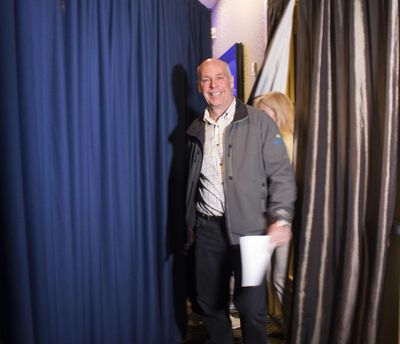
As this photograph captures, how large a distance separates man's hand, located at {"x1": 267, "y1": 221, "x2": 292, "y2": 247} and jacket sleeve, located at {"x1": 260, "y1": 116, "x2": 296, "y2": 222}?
0.10 feet

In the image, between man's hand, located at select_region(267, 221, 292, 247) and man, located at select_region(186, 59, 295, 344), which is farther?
man, located at select_region(186, 59, 295, 344)

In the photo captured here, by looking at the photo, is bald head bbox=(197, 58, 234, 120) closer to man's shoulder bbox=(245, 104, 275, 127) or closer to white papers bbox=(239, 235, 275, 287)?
man's shoulder bbox=(245, 104, 275, 127)

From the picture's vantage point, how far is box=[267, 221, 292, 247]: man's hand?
129cm

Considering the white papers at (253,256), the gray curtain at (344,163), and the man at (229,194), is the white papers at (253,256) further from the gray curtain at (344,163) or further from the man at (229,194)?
the gray curtain at (344,163)

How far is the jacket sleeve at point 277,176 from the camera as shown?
4.49 ft

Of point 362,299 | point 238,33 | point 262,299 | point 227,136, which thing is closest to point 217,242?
point 262,299

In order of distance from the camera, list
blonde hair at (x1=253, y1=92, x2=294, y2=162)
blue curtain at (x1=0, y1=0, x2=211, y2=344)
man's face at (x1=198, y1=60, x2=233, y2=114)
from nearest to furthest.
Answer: blue curtain at (x1=0, y1=0, x2=211, y2=344), man's face at (x1=198, y1=60, x2=233, y2=114), blonde hair at (x1=253, y1=92, x2=294, y2=162)

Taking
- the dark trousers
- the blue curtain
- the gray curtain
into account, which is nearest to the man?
the dark trousers

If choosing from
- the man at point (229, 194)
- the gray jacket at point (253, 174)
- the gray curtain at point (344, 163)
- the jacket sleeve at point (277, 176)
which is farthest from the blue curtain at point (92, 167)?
the gray curtain at point (344, 163)

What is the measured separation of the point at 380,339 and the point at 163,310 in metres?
1.10

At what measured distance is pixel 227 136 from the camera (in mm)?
1454

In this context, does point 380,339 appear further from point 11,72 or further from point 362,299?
point 11,72

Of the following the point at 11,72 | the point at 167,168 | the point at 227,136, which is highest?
the point at 11,72

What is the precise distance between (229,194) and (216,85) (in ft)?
1.64
